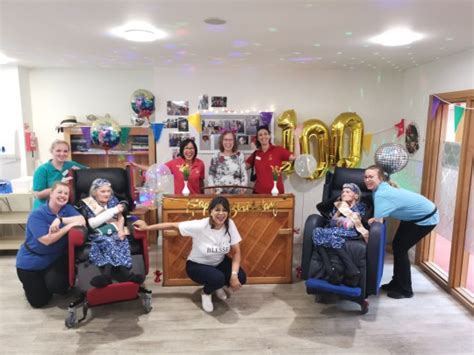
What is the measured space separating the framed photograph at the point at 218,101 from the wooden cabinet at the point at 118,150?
79 cm

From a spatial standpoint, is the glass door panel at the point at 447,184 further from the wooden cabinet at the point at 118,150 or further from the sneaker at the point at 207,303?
Answer: the wooden cabinet at the point at 118,150

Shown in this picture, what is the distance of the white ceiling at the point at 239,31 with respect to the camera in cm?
208

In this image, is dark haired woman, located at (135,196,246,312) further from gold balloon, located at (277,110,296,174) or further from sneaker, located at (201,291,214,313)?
gold balloon, located at (277,110,296,174)

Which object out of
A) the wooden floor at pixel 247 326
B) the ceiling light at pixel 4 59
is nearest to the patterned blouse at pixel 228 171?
the wooden floor at pixel 247 326

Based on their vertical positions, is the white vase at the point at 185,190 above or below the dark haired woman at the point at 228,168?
below

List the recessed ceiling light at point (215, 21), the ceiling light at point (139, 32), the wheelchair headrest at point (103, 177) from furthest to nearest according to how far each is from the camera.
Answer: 1. the wheelchair headrest at point (103, 177)
2. the ceiling light at point (139, 32)
3. the recessed ceiling light at point (215, 21)

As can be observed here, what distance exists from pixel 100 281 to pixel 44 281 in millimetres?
685

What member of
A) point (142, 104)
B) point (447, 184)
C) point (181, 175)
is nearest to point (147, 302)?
point (181, 175)

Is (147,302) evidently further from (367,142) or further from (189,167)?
(367,142)

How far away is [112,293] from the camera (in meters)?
2.71

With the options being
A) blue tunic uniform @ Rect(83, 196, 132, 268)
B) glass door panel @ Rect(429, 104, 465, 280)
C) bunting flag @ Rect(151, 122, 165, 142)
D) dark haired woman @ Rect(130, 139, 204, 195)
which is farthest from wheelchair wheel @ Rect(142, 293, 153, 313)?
glass door panel @ Rect(429, 104, 465, 280)

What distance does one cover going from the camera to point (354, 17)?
2271 mm

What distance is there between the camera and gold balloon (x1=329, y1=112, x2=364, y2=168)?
442cm

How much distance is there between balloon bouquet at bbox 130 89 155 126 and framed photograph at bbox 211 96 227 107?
69 centimetres
